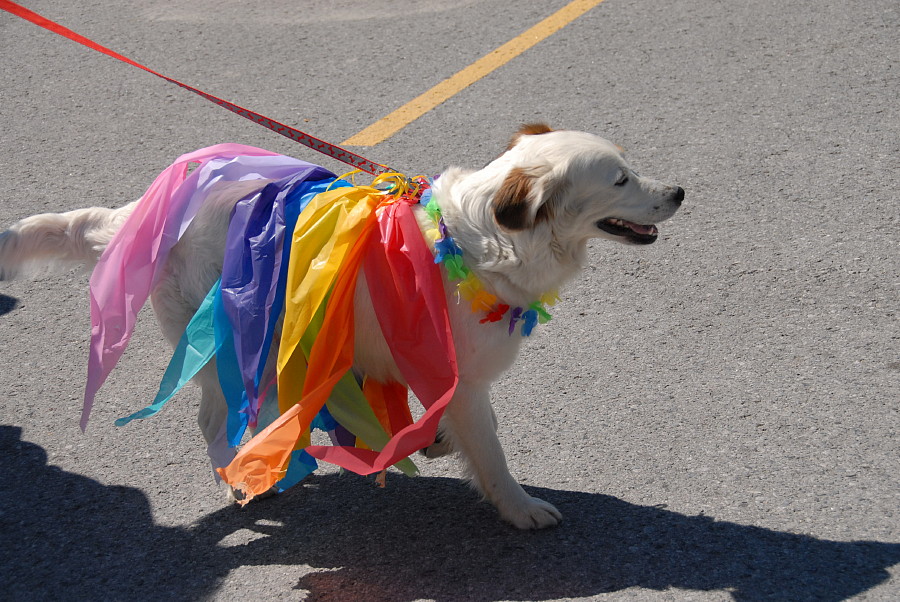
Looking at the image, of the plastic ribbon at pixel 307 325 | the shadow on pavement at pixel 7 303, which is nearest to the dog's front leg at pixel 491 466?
the plastic ribbon at pixel 307 325

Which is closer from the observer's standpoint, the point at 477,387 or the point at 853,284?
the point at 477,387

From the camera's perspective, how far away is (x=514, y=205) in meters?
2.95

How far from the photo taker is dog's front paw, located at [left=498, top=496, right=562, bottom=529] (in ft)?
10.9

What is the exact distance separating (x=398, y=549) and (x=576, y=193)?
141 centimetres

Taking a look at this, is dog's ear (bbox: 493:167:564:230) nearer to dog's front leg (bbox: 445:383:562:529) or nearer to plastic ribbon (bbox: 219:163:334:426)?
dog's front leg (bbox: 445:383:562:529)

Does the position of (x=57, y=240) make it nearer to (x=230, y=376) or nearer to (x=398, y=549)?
(x=230, y=376)

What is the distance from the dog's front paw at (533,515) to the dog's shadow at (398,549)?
37 millimetres

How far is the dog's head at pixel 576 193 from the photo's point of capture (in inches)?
117

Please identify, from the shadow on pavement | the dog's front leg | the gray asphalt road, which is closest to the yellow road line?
the gray asphalt road

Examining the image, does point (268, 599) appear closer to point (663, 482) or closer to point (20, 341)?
point (663, 482)

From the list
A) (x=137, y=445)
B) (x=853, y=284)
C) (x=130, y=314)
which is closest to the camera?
(x=130, y=314)

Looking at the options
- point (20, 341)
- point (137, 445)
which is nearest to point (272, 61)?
point (20, 341)

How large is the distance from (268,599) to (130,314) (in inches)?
44.1

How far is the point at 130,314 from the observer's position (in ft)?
11.1
